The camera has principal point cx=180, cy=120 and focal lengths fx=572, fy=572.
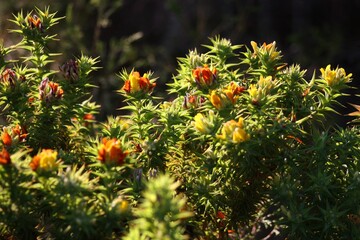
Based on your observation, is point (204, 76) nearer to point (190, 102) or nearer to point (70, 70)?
point (190, 102)

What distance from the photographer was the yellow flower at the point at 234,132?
59.1 inches

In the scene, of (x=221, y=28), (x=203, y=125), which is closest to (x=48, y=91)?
(x=203, y=125)

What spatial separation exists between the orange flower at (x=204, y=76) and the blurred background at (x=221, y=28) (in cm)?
328

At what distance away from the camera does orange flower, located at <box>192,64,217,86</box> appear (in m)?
1.73

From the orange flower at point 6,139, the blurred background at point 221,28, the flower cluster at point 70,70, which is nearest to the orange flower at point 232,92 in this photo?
the flower cluster at point 70,70

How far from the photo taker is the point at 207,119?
1.61m

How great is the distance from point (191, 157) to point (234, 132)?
352 mm

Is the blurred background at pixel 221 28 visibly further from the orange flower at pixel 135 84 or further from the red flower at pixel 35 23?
the orange flower at pixel 135 84

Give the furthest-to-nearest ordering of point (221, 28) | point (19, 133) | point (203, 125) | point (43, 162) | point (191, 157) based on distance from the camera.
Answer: point (221, 28), point (191, 157), point (19, 133), point (203, 125), point (43, 162)

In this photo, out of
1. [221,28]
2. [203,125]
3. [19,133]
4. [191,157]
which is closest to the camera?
[203,125]

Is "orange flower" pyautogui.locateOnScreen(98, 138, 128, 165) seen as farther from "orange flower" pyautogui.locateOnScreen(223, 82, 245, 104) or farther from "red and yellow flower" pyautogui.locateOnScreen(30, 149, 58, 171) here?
"orange flower" pyautogui.locateOnScreen(223, 82, 245, 104)

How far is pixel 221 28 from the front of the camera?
17.5ft

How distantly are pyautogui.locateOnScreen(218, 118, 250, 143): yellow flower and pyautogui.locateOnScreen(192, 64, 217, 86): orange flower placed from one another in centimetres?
24

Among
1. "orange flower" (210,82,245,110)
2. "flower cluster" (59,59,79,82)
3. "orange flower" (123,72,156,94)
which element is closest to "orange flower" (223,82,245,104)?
"orange flower" (210,82,245,110)
